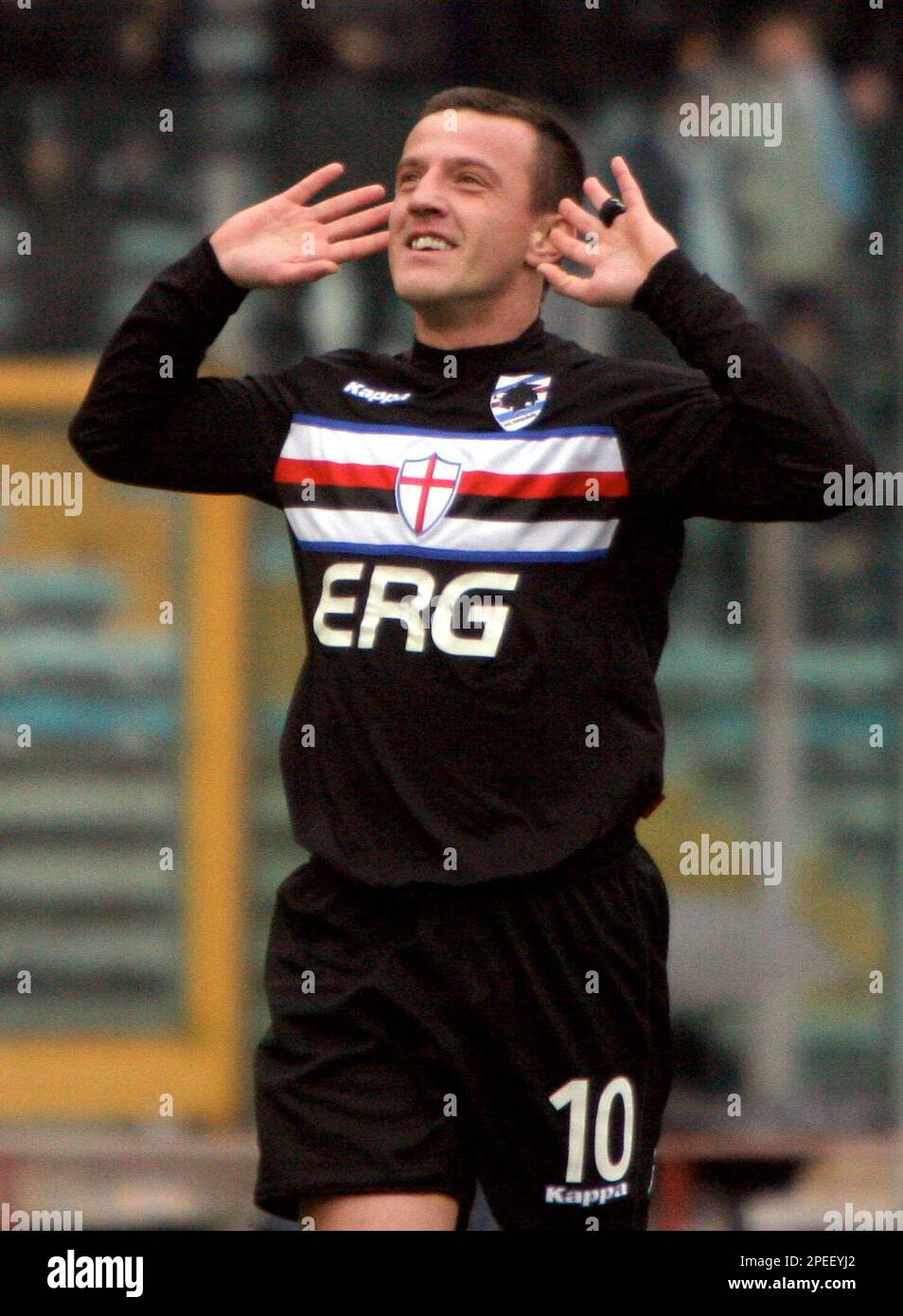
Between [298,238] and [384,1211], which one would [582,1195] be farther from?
[298,238]

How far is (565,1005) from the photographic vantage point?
386 centimetres

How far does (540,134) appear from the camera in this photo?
13.5 feet

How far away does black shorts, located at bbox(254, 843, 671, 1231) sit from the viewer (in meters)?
3.77

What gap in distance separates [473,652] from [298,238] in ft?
2.67

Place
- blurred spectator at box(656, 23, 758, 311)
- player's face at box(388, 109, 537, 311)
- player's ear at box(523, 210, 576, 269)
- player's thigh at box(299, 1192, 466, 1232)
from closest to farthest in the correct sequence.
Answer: player's thigh at box(299, 1192, 466, 1232), player's face at box(388, 109, 537, 311), player's ear at box(523, 210, 576, 269), blurred spectator at box(656, 23, 758, 311)

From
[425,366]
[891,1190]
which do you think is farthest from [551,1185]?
[891,1190]

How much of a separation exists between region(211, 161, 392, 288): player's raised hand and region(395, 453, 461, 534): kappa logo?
38 cm

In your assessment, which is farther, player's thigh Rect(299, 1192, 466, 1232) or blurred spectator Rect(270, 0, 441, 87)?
blurred spectator Rect(270, 0, 441, 87)

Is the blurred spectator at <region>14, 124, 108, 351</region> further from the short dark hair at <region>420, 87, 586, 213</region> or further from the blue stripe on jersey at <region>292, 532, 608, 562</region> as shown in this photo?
the blue stripe on jersey at <region>292, 532, 608, 562</region>

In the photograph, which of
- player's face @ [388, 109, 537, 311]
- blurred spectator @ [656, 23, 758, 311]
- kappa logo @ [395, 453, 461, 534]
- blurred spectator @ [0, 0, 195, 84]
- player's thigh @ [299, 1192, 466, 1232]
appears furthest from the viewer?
blurred spectator @ [0, 0, 195, 84]

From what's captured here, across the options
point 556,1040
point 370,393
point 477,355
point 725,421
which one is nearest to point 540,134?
point 477,355

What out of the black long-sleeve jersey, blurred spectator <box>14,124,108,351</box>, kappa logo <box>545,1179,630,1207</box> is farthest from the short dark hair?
blurred spectator <box>14,124,108,351</box>

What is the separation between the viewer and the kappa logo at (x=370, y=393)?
398 centimetres

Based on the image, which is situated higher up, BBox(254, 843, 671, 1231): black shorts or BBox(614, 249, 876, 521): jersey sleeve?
BBox(614, 249, 876, 521): jersey sleeve
